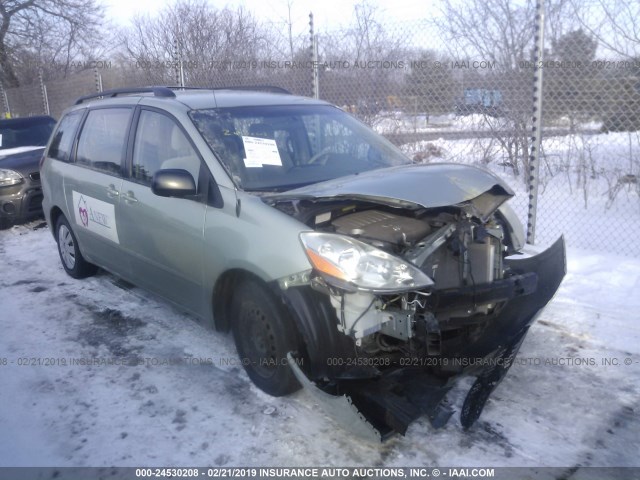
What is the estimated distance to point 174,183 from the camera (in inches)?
132

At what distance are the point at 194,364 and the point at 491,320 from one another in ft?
6.67

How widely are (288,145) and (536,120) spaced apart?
3.09 metres

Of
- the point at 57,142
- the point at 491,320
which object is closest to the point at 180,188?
the point at 491,320

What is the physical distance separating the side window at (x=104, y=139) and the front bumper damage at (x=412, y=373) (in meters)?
2.38

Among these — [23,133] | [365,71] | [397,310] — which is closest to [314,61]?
[365,71]

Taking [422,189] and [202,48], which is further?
[202,48]

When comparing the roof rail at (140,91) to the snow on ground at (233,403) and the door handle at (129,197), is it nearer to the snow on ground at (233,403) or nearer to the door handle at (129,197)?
the door handle at (129,197)

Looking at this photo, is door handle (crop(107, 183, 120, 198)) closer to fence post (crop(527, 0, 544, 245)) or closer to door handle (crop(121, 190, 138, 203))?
door handle (crop(121, 190, 138, 203))

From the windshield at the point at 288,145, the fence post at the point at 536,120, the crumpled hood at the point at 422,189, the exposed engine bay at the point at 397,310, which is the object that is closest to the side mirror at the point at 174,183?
the windshield at the point at 288,145

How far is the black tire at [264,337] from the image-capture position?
303cm

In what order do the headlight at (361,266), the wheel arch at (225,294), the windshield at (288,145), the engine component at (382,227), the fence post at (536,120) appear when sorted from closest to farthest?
the headlight at (361,266)
the engine component at (382,227)
the wheel arch at (225,294)
the windshield at (288,145)
the fence post at (536,120)

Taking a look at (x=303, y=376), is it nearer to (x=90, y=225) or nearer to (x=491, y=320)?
(x=491, y=320)

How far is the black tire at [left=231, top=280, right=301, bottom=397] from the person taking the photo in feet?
9.95

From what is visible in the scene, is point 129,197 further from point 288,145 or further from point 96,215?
point 288,145
